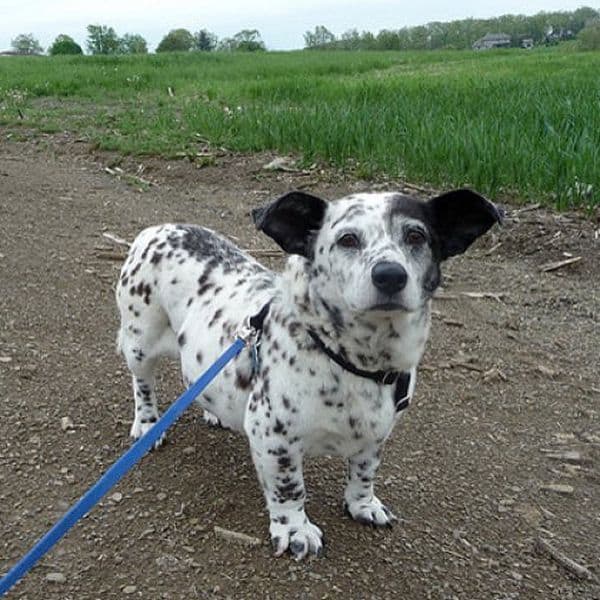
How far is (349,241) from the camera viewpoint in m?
2.35

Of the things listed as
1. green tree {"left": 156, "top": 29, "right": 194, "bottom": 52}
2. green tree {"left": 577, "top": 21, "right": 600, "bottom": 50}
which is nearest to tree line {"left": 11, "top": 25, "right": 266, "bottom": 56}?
green tree {"left": 156, "top": 29, "right": 194, "bottom": 52}

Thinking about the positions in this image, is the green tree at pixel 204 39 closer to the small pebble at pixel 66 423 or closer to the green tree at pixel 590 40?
the green tree at pixel 590 40

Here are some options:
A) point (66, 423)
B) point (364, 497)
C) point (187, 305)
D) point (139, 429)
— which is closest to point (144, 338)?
point (187, 305)

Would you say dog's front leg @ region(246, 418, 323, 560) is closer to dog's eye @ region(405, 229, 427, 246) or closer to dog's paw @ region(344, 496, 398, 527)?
dog's paw @ region(344, 496, 398, 527)

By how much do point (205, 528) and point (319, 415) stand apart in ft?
2.40

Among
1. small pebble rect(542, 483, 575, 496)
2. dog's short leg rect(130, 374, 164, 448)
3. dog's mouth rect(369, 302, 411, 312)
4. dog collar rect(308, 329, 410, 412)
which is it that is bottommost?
small pebble rect(542, 483, 575, 496)

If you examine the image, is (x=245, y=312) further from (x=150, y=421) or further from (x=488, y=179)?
(x=488, y=179)

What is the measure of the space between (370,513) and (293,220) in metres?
1.13

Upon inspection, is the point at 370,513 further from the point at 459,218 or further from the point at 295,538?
the point at 459,218

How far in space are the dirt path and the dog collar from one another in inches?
24.1

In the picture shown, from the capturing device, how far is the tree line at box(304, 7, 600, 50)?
56438 mm

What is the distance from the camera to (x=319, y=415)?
2521mm

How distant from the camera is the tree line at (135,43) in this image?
149 ft

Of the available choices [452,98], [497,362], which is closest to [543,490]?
[497,362]
